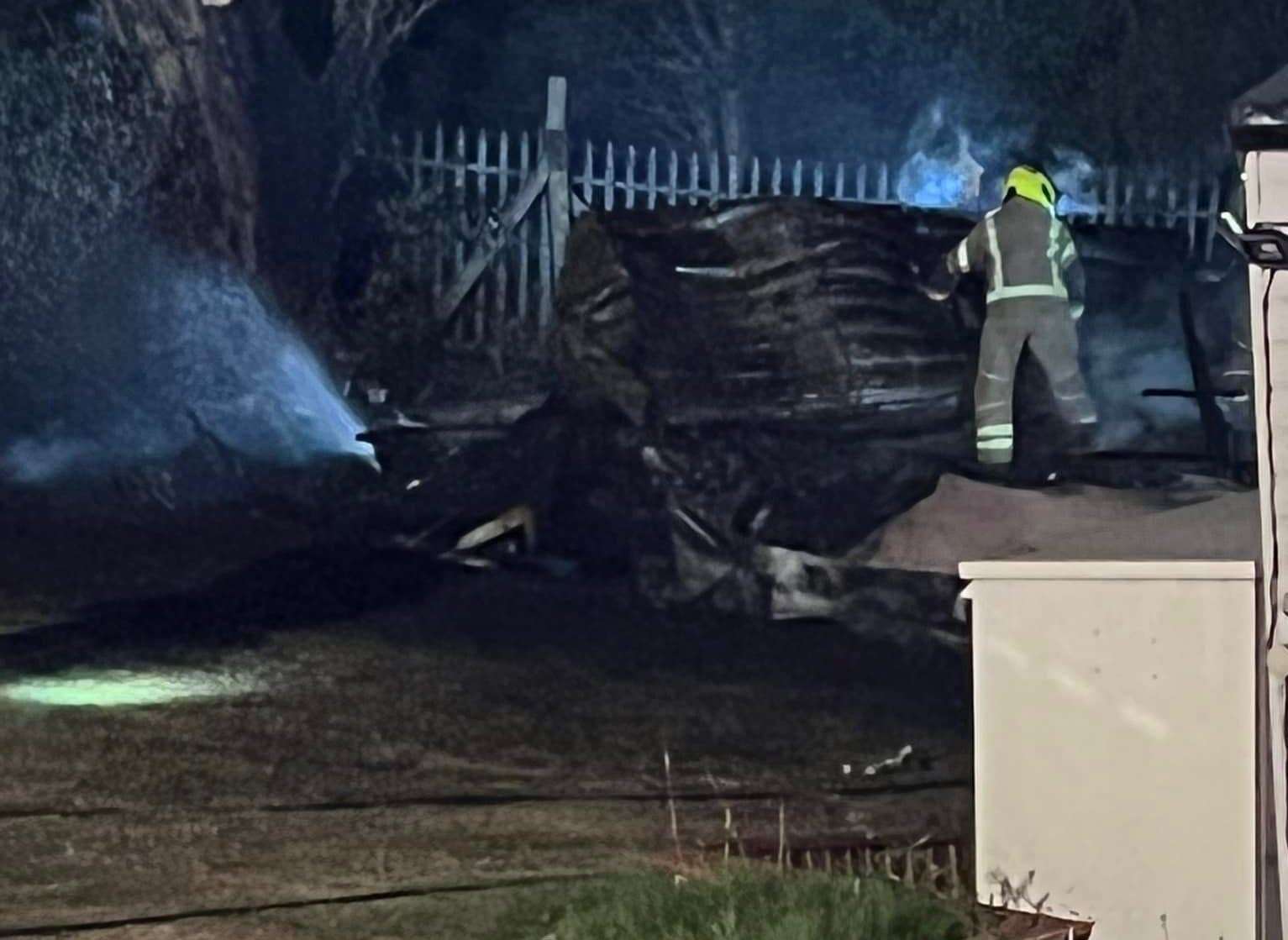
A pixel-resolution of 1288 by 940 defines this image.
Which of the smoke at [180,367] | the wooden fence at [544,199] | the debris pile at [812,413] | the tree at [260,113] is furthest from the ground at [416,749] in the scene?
the tree at [260,113]

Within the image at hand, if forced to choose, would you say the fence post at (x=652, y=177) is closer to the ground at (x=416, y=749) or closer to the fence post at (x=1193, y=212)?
the ground at (x=416, y=749)

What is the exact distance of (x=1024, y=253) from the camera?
3613mm

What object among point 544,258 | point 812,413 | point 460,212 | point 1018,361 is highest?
point 460,212

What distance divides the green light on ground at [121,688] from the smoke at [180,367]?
19.1 inches

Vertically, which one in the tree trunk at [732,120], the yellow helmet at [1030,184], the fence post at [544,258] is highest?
the tree trunk at [732,120]

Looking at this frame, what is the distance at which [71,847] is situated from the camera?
3359 mm

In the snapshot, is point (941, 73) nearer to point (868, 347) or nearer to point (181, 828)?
point (868, 347)

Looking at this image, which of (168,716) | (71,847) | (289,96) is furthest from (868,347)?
(71,847)

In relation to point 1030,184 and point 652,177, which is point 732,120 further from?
point 1030,184

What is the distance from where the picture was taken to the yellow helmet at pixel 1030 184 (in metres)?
3.61

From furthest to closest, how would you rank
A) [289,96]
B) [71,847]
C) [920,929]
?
[289,96]
[71,847]
[920,929]

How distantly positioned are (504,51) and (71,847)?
202cm

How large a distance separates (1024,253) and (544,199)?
1120mm

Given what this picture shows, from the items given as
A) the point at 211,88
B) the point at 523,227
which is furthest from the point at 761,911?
the point at 211,88
